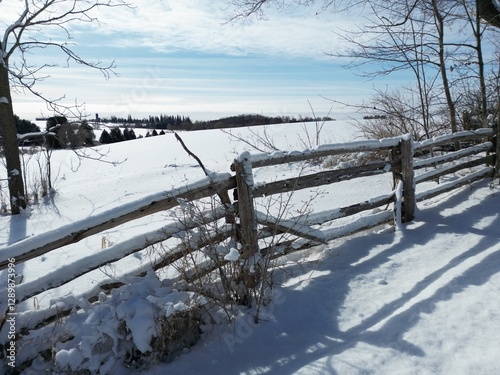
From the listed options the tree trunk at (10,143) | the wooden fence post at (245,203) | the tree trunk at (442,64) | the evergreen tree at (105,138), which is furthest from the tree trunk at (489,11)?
the evergreen tree at (105,138)

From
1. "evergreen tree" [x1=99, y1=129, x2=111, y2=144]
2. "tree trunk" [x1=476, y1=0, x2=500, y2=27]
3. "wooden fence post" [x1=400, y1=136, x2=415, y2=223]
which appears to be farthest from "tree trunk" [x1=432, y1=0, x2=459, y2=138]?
"evergreen tree" [x1=99, y1=129, x2=111, y2=144]

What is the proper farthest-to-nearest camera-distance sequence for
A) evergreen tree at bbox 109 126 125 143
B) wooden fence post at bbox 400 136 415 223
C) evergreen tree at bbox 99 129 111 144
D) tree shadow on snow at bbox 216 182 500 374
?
evergreen tree at bbox 109 126 125 143
evergreen tree at bbox 99 129 111 144
wooden fence post at bbox 400 136 415 223
tree shadow on snow at bbox 216 182 500 374

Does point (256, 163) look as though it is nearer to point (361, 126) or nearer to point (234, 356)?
point (234, 356)

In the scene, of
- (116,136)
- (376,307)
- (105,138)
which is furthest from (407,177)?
(116,136)

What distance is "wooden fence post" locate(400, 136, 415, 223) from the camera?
5047 millimetres

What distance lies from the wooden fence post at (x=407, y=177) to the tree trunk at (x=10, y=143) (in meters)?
8.98

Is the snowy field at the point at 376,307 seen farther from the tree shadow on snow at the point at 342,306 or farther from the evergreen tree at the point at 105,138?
the evergreen tree at the point at 105,138

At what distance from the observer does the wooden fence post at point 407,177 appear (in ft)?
16.6

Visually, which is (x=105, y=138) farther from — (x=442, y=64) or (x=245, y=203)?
(x=245, y=203)

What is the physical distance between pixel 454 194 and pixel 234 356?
488 cm

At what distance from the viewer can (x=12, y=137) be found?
9.73m

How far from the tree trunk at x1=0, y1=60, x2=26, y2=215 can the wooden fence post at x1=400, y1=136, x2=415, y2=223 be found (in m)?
8.98

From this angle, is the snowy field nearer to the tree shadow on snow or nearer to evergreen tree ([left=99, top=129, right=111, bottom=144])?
the tree shadow on snow

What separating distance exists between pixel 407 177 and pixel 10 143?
371 inches
